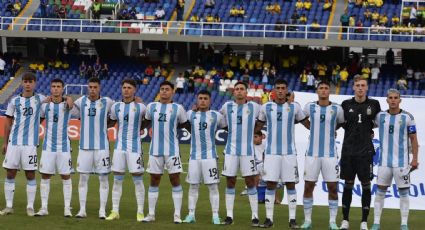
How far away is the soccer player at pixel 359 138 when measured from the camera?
18.5 m

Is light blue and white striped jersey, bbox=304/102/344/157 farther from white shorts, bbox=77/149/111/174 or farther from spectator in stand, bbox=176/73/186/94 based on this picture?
spectator in stand, bbox=176/73/186/94

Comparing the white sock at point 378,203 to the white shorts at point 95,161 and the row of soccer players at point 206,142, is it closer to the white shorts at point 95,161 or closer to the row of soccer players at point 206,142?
the row of soccer players at point 206,142

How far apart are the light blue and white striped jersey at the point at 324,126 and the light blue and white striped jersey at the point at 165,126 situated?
2.16m

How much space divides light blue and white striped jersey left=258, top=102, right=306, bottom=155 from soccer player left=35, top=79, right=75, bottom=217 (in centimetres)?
339

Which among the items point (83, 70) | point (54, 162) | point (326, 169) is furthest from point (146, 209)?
point (83, 70)

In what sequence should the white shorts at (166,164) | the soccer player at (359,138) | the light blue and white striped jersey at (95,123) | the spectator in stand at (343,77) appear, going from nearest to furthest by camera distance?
the soccer player at (359,138), the white shorts at (166,164), the light blue and white striped jersey at (95,123), the spectator in stand at (343,77)

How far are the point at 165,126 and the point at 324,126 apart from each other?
8.58 ft

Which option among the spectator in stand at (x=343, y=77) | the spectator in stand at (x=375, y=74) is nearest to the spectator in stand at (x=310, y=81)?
the spectator in stand at (x=343, y=77)

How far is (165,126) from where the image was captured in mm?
19094

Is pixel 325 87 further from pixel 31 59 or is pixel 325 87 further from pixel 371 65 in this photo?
pixel 31 59

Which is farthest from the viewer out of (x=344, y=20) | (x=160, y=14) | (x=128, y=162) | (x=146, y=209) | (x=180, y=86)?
(x=160, y=14)

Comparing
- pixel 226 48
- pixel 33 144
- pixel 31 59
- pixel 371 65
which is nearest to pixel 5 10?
pixel 31 59

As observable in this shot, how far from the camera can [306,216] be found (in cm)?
1880

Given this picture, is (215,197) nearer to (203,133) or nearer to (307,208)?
(203,133)
